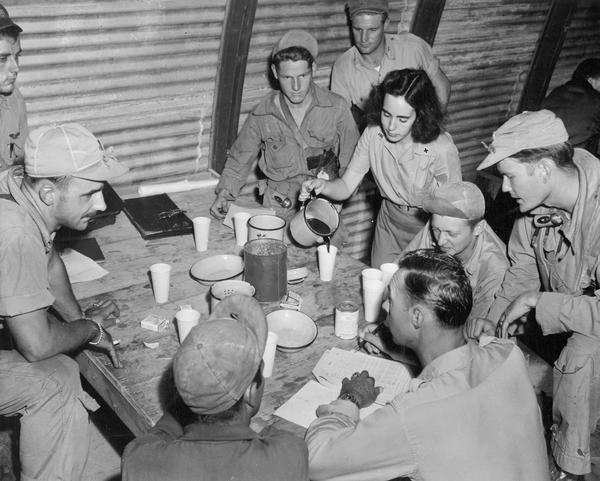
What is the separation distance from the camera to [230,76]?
19.3 ft

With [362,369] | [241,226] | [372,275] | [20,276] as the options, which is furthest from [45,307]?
[372,275]

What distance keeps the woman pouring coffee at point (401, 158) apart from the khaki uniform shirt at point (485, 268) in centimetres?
82

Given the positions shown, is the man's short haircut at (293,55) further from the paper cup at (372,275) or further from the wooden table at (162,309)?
the paper cup at (372,275)

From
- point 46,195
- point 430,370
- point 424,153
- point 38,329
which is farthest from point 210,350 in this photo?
point 424,153

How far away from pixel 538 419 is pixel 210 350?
133cm

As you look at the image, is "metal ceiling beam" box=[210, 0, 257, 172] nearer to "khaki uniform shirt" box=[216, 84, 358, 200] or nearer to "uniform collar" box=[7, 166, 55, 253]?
"khaki uniform shirt" box=[216, 84, 358, 200]

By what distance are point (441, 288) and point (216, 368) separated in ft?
3.51

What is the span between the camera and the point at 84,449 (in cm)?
324

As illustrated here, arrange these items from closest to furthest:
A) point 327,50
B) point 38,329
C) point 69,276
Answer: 1. point 38,329
2. point 69,276
3. point 327,50

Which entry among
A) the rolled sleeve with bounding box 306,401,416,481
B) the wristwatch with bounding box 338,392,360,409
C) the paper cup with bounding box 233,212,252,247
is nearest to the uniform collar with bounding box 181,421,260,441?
the rolled sleeve with bounding box 306,401,416,481

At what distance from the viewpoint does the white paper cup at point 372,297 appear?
3.50 m

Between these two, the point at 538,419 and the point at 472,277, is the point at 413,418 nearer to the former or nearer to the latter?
the point at 538,419

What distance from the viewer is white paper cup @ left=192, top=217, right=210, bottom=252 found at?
4.17 meters

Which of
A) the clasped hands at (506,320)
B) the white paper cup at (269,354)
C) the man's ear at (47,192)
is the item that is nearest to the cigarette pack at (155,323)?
the white paper cup at (269,354)
